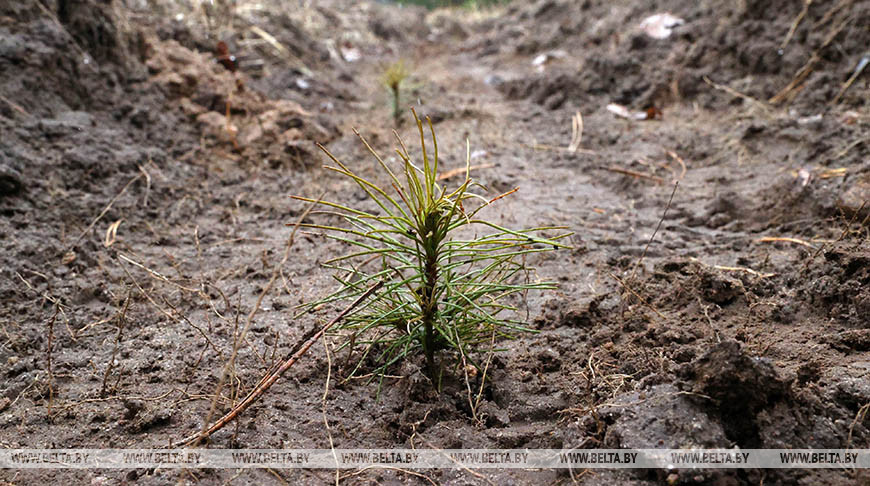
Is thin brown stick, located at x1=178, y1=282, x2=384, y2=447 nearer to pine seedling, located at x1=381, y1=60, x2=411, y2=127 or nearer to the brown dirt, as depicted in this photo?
the brown dirt

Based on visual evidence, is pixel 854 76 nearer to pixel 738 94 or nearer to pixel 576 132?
pixel 738 94

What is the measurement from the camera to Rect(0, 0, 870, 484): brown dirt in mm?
1435

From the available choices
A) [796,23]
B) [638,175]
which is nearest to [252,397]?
[638,175]

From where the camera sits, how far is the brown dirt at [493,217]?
4.71ft

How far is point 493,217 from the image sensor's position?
2.88m

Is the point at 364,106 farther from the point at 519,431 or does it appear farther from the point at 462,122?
the point at 519,431

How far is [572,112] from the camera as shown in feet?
14.9

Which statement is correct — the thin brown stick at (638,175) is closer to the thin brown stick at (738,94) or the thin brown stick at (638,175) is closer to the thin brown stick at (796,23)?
the thin brown stick at (738,94)

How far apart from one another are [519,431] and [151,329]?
1.34m

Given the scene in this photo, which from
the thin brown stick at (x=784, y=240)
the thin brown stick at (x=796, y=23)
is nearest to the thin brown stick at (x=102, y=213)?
the thin brown stick at (x=784, y=240)

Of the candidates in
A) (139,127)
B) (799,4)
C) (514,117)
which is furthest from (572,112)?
(139,127)

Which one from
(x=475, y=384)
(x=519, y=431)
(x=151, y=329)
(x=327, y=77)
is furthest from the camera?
(x=327, y=77)
